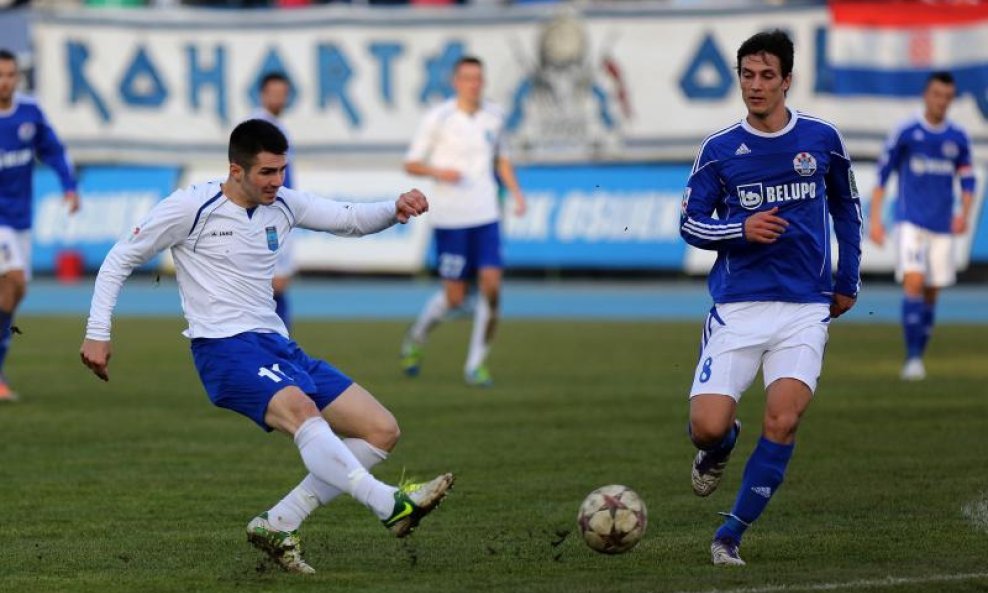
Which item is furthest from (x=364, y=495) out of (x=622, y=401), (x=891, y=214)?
(x=891, y=214)

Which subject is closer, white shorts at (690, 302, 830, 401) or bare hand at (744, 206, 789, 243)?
bare hand at (744, 206, 789, 243)

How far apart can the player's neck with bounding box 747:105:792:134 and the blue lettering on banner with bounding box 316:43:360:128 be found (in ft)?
70.2

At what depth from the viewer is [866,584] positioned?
7.34m

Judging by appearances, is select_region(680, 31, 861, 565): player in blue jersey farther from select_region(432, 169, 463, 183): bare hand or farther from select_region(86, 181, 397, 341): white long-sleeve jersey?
select_region(432, 169, 463, 183): bare hand

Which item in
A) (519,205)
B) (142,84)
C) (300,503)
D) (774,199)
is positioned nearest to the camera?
(300,503)

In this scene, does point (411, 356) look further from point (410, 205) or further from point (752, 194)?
point (752, 194)

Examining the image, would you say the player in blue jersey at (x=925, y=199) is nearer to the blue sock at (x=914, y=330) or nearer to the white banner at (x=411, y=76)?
the blue sock at (x=914, y=330)

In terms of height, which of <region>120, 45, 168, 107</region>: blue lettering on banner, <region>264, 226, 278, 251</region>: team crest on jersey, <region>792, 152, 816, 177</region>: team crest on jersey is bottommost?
<region>120, 45, 168, 107</region>: blue lettering on banner

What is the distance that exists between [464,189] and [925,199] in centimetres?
409

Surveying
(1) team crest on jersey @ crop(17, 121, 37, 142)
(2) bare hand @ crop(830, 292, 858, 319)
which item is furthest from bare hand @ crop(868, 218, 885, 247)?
(2) bare hand @ crop(830, 292, 858, 319)

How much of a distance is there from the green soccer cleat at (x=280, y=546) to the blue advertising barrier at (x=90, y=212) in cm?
2188

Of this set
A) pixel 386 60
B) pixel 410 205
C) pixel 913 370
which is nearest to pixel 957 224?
pixel 913 370

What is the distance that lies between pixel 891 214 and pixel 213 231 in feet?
58.8

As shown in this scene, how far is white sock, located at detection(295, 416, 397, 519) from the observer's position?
7.49m
